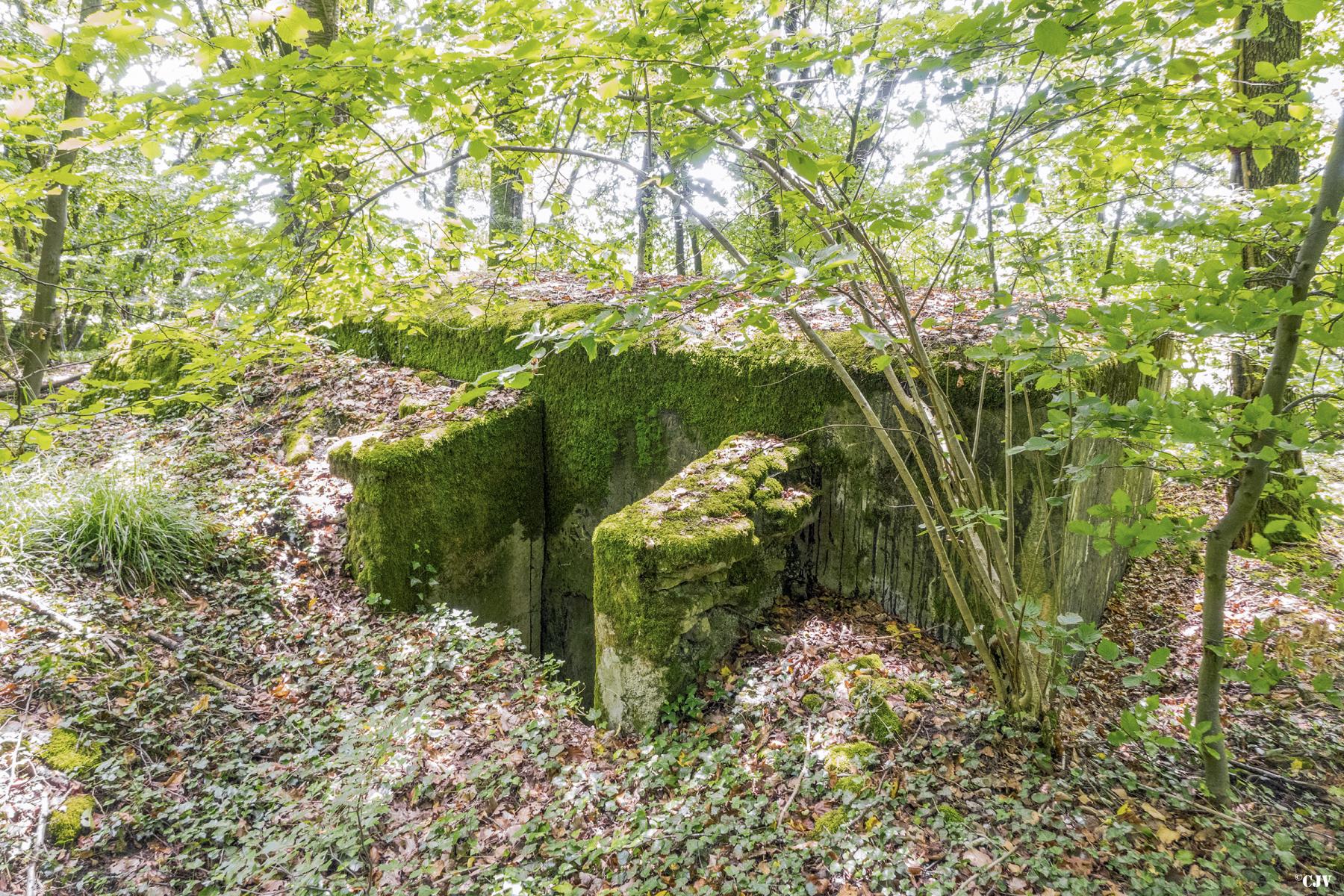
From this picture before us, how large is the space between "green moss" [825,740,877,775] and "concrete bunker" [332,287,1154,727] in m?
0.90

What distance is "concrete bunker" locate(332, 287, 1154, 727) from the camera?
3.69 metres

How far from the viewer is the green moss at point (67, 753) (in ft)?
10.8

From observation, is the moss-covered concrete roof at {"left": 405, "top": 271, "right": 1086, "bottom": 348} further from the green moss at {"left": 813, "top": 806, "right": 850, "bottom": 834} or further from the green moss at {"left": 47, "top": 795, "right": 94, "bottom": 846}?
the green moss at {"left": 47, "top": 795, "right": 94, "bottom": 846}

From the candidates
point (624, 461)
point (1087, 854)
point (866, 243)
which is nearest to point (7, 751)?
point (624, 461)

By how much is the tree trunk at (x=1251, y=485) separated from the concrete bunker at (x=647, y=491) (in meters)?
0.65

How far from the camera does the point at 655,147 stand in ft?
9.74

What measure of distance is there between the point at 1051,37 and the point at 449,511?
4673 mm

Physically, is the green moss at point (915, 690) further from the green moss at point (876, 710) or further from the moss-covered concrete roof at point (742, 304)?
the moss-covered concrete roof at point (742, 304)

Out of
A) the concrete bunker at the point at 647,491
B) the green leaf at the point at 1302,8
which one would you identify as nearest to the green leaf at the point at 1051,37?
the green leaf at the point at 1302,8

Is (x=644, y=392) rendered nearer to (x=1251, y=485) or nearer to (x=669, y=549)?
(x=669, y=549)

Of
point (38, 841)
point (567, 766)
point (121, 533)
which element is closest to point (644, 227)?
point (121, 533)

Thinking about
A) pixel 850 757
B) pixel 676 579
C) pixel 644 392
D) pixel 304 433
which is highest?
pixel 644 392

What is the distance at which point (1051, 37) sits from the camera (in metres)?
1.70

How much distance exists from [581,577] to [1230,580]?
5772mm
